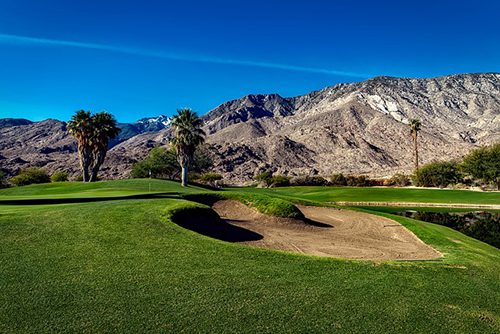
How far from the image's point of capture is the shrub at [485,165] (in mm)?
70562

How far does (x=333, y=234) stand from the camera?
849 inches

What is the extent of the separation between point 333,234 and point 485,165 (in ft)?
211

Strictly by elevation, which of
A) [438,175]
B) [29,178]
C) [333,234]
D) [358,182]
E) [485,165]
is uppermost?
[485,165]

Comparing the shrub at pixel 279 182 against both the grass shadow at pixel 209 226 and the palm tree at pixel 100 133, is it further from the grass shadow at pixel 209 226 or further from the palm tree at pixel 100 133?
the grass shadow at pixel 209 226

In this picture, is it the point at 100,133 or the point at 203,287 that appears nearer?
the point at 203,287

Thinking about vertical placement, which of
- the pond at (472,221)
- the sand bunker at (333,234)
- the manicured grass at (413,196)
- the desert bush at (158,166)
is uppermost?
the desert bush at (158,166)

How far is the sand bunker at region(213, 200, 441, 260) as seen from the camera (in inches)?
641

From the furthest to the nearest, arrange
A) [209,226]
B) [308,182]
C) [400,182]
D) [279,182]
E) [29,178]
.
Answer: [308,182] < [279,182] < [400,182] < [29,178] < [209,226]

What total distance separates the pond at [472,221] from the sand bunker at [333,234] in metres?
8.28

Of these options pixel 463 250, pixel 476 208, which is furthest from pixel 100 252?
pixel 476 208

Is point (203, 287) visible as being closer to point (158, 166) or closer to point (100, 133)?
point (100, 133)

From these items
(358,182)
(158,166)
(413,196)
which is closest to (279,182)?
(358,182)

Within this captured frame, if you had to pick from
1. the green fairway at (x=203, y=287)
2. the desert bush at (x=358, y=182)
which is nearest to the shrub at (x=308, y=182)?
the desert bush at (x=358, y=182)

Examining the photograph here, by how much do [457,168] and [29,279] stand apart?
88.1m
